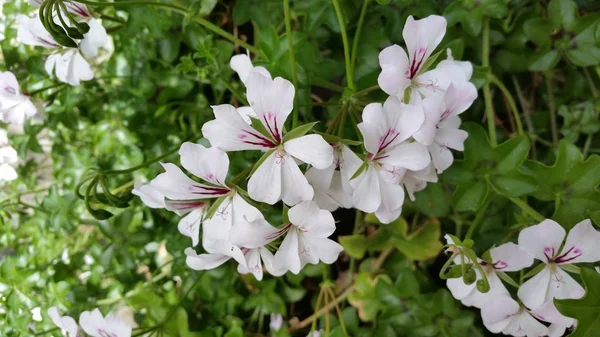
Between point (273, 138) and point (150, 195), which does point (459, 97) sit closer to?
point (273, 138)

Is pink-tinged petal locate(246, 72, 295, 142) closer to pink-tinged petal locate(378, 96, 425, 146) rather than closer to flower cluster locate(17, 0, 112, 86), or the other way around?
pink-tinged petal locate(378, 96, 425, 146)

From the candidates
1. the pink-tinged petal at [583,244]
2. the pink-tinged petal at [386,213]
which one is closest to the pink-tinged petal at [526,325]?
the pink-tinged petal at [583,244]

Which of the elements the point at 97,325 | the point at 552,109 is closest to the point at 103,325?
the point at 97,325

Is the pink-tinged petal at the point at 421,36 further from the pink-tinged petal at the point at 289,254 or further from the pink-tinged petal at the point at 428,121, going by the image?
the pink-tinged petal at the point at 289,254

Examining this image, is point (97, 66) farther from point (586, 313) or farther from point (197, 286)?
point (586, 313)

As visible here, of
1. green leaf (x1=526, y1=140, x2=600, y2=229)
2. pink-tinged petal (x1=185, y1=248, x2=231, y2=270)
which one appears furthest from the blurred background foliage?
pink-tinged petal (x1=185, y1=248, x2=231, y2=270)

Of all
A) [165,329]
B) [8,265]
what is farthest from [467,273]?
[8,265]

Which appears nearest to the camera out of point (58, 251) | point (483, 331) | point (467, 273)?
point (467, 273)
